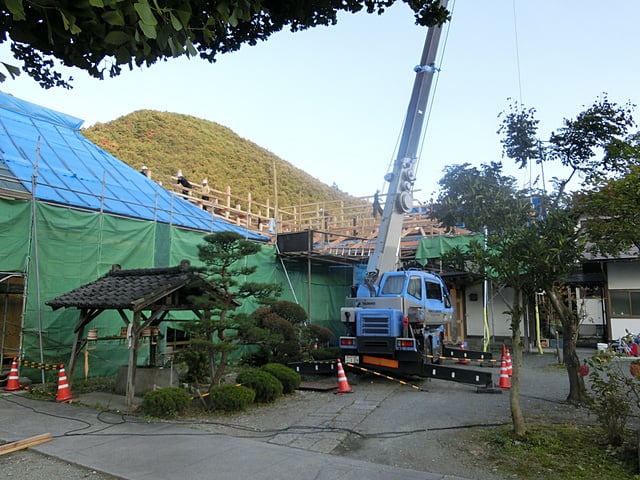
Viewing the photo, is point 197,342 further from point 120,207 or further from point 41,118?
point 41,118

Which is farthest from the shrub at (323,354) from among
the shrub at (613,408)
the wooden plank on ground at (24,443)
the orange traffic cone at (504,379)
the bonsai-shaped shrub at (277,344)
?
the shrub at (613,408)

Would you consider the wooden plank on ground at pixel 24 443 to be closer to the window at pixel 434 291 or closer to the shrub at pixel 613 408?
the shrub at pixel 613 408

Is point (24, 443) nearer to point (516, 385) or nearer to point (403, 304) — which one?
point (516, 385)

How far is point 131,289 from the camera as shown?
8789 mm

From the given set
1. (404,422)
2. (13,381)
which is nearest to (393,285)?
(404,422)

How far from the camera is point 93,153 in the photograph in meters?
16.3

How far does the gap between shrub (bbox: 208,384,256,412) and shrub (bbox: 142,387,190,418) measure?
0.50 m

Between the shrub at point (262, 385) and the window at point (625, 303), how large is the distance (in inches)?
579

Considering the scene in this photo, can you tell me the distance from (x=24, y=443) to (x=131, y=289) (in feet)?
10.5

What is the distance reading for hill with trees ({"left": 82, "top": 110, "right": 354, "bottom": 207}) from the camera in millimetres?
49812

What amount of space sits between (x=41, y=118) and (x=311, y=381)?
41.2ft

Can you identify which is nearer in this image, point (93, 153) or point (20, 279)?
point (20, 279)

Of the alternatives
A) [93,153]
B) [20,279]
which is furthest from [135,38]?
[93,153]

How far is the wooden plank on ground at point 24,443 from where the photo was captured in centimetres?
587
